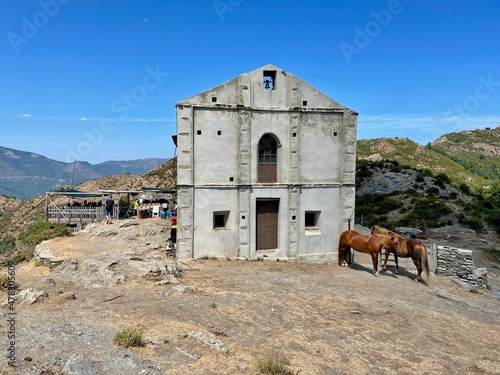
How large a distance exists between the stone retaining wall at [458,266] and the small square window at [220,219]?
11872 mm

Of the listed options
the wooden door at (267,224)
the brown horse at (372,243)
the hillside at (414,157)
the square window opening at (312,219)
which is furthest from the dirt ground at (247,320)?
the hillside at (414,157)

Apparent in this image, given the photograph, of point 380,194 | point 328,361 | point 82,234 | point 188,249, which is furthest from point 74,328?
point 380,194

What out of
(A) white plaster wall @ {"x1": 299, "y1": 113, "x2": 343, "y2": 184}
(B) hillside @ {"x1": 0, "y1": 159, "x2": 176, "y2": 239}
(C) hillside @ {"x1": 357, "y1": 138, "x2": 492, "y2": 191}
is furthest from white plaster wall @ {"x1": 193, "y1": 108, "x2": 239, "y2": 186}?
(C) hillside @ {"x1": 357, "y1": 138, "x2": 492, "y2": 191}

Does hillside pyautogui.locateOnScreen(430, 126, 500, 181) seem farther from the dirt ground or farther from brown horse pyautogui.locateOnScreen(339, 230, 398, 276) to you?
the dirt ground

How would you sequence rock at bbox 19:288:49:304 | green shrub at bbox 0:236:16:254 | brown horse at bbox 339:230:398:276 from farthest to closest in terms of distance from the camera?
green shrub at bbox 0:236:16:254 → brown horse at bbox 339:230:398:276 → rock at bbox 19:288:49:304

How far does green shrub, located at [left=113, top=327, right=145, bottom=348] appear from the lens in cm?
873

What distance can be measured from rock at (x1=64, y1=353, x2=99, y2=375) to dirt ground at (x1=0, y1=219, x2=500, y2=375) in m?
0.21

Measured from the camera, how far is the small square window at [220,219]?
65.3 feet

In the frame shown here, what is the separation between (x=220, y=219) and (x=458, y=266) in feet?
43.8

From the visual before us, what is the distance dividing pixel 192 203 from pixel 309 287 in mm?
7397

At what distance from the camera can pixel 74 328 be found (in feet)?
31.7

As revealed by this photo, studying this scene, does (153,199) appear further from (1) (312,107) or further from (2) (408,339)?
(2) (408,339)

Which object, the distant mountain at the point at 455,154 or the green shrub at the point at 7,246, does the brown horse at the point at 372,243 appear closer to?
the green shrub at the point at 7,246

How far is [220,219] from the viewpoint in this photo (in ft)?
66.5
